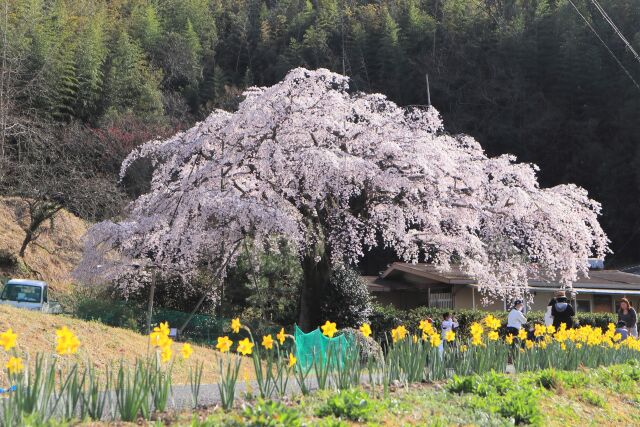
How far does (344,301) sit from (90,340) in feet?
29.2

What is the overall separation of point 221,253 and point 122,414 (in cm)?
1391

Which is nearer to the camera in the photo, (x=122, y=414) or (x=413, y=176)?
(x=122, y=414)

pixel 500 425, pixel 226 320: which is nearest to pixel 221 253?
pixel 226 320

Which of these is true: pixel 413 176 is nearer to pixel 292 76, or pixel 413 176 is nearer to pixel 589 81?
pixel 292 76

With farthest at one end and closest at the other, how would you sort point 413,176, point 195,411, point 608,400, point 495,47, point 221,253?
point 495,47, point 221,253, point 413,176, point 608,400, point 195,411

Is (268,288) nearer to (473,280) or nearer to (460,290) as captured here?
(473,280)

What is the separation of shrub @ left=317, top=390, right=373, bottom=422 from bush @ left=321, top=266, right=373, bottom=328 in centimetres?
1357

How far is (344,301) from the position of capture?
1970cm

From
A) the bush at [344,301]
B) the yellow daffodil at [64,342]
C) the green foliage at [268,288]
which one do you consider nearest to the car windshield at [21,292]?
the green foliage at [268,288]

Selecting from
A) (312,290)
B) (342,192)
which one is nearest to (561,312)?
(342,192)

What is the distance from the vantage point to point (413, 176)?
1630cm

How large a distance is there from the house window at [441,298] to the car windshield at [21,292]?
42.3 feet

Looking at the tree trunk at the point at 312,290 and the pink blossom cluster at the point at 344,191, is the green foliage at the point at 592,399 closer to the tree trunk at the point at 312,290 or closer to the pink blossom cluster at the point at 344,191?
the pink blossom cluster at the point at 344,191

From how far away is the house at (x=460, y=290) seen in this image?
25.0 meters
